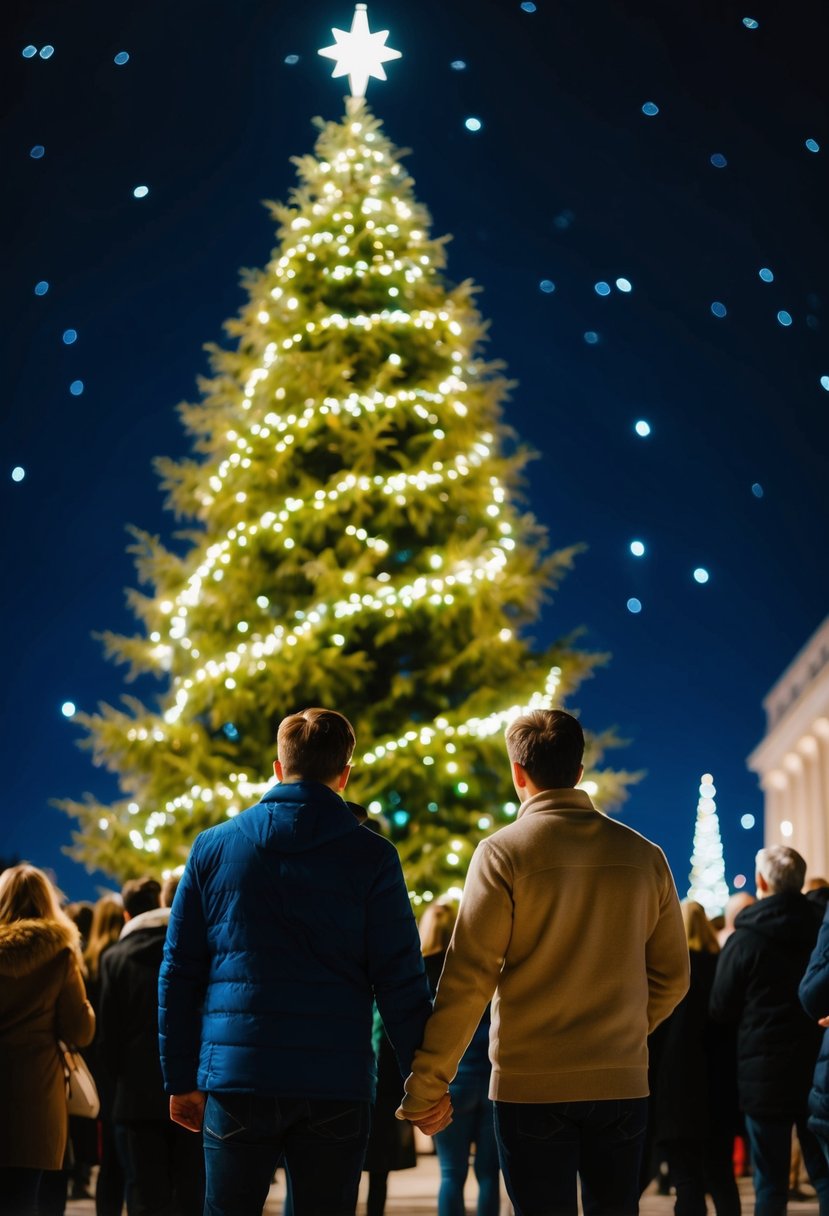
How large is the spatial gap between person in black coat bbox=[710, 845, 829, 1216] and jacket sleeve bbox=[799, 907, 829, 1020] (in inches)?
34.0

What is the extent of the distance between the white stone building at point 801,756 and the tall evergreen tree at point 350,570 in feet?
140

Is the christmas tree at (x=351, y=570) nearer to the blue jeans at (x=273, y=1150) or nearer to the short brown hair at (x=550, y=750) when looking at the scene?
the short brown hair at (x=550, y=750)

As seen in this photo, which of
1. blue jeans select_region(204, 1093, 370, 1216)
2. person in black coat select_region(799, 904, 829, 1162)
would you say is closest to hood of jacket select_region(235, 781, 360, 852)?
blue jeans select_region(204, 1093, 370, 1216)

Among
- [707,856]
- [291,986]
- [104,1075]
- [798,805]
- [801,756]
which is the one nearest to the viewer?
[291,986]

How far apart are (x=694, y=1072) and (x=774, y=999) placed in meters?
0.75

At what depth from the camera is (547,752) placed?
3928 millimetres

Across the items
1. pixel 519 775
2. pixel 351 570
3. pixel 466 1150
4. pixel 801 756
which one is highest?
pixel 801 756

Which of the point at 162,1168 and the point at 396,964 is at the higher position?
the point at 396,964

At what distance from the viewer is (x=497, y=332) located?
30.8m

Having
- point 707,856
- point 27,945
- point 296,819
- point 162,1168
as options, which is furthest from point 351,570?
point 707,856

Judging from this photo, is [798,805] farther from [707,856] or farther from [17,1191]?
[17,1191]

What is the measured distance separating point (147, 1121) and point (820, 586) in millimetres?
39277

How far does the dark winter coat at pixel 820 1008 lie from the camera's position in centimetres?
505

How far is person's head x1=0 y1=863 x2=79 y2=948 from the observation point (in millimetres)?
5246
